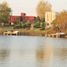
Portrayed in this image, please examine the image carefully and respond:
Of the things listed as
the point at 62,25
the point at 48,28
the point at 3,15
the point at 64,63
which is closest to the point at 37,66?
the point at 64,63

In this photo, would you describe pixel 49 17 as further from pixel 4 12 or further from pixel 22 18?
pixel 4 12

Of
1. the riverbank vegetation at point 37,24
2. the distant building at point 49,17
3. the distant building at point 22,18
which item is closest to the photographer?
the riverbank vegetation at point 37,24

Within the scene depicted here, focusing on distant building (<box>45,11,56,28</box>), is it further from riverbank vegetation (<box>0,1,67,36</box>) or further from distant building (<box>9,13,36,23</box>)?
distant building (<box>9,13,36,23</box>)

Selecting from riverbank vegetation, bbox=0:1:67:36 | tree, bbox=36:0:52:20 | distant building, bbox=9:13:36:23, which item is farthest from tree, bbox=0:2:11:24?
tree, bbox=36:0:52:20

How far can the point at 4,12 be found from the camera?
A: 29.5 meters

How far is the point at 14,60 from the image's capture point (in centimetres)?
826

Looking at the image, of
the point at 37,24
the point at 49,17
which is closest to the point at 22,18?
the point at 37,24

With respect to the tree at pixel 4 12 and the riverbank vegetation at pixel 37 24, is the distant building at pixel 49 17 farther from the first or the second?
the tree at pixel 4 12

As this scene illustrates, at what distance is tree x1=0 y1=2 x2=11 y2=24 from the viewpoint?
2875 centimetres

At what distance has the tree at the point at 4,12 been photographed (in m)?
28.7

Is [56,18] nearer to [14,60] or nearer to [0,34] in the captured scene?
[0,34]

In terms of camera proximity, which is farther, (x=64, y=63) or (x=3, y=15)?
(x=3, y=15)

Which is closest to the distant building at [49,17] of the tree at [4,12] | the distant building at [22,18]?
the distant building at [22,18]

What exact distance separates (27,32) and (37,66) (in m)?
19.7
